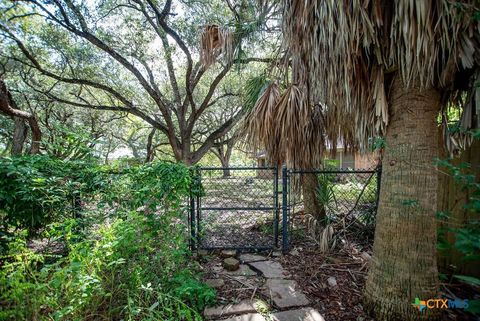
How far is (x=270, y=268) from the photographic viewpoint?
304 centimetres

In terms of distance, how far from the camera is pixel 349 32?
76.7 inches

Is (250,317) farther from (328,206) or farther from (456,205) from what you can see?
(456,205)

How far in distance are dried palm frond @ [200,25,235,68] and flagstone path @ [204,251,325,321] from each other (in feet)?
10.3

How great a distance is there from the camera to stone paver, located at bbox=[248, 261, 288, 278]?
288 centimetres

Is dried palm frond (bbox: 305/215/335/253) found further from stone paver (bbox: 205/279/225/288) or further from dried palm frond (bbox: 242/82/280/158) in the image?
stone paver (bbox: 205/279/225/288)

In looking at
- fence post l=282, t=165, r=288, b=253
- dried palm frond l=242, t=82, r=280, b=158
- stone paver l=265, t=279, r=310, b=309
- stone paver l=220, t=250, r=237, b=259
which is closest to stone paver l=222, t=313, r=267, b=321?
stone paver l=265, t=279, r=310, b=309

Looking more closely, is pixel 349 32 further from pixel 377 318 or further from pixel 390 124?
pixel 377 318

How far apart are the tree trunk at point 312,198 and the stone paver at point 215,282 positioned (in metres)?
1.98

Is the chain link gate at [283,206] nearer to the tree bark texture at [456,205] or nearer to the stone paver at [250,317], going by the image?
the tree bark texture at [456,205]

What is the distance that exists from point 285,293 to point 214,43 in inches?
145

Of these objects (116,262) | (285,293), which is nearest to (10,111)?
(116,262)

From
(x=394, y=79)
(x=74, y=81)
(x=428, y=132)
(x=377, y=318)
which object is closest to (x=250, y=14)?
(x=394, y=79)

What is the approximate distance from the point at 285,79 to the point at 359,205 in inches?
95.9

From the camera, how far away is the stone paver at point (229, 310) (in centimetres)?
220
